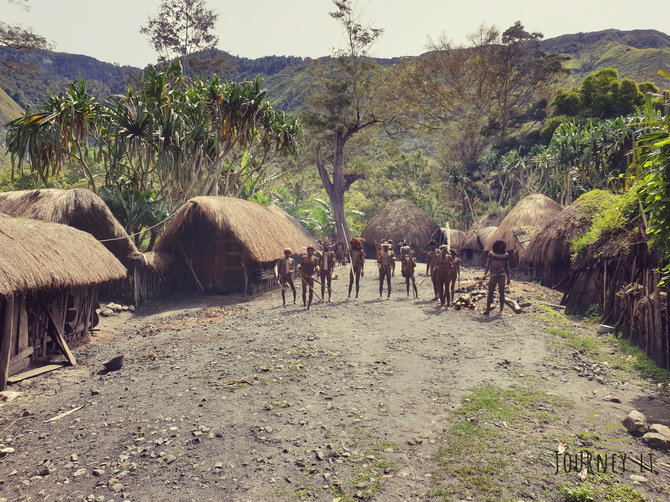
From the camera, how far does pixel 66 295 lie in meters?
10.1

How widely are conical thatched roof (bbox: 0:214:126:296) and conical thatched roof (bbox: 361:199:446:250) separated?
22.7 m

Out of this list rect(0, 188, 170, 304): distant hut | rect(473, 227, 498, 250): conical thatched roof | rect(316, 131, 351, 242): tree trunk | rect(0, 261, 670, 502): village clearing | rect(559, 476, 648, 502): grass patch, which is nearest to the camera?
rect(559, 476, 648, 502): grass patch

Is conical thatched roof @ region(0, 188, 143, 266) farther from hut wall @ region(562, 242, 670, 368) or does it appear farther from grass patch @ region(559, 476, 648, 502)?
hut wall @ region(562, 242, 670, 368)

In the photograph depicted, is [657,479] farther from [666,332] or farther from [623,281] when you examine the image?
[623,281]

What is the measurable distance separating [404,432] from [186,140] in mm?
15505

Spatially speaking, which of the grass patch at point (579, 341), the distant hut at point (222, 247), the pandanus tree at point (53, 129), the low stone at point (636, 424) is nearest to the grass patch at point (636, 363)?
the grass patch at point (579, 341)

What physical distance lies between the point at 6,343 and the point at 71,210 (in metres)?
6.20

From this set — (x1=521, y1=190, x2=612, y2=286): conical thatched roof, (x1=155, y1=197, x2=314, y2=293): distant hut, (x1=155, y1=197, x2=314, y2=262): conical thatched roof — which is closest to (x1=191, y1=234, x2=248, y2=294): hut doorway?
(x1=155, y1=197, x2=314, y2=293): distant hut

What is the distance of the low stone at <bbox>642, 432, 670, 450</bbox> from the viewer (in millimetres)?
4871

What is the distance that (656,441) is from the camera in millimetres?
4902

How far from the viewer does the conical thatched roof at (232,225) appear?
51.5ft

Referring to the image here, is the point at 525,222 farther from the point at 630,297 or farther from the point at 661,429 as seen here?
the point at 661,429

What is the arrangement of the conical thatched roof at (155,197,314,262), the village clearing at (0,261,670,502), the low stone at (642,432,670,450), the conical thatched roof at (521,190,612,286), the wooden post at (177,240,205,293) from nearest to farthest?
the village clearing at (0,261,670,502) < the low stone at (642,432,670,450) < the conical thatched roof at (521,190,612,286) < the conical thatched roof at (155,197,314,262) < the wooden post at (177,240,205,293)

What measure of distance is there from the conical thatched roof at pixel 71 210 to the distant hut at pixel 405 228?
20.8m
